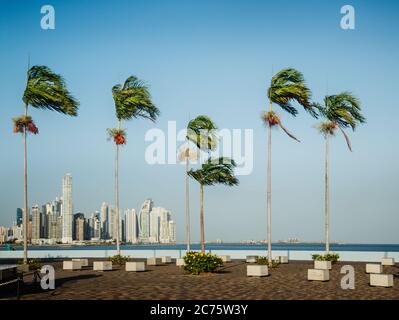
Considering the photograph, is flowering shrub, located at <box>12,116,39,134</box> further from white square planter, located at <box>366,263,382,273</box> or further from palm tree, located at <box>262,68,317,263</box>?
white square planter, located at <box>366,263,382,273</box>

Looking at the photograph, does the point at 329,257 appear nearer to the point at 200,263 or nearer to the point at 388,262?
the point at 388,262

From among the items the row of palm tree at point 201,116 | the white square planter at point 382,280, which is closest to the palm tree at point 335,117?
the row of palm tree at point 201,116

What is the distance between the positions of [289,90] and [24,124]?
16392 millimetres

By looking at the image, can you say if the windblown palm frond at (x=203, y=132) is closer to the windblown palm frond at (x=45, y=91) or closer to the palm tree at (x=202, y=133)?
the palm tree at (x=202, y=133)

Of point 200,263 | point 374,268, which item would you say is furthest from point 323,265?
point 200,263

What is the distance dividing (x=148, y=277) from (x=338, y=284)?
29.7 feet

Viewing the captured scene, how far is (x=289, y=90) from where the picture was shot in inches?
1280

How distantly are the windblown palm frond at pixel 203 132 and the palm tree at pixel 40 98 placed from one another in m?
8.33

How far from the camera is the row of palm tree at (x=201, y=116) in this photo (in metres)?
32.9

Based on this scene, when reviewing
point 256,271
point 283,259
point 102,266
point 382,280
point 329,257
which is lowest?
point 283,259

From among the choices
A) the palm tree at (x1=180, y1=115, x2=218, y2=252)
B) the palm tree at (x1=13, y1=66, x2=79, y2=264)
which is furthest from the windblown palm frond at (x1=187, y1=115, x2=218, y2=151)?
the palm tree at (x1=13, y1=66, x2=79, y2=264)
